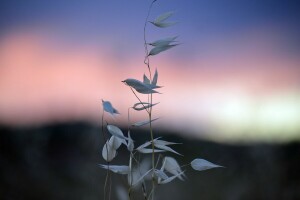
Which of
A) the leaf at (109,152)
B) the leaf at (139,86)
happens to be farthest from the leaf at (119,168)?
the leaf at (139,86)

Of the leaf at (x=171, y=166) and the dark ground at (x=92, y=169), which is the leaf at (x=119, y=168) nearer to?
the leaf at (x=171, y=166)

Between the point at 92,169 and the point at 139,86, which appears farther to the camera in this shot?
the point at 92,169

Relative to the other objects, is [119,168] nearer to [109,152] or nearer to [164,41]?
[109,152]

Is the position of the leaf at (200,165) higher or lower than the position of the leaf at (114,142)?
lower

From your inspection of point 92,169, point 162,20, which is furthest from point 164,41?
point 92,169

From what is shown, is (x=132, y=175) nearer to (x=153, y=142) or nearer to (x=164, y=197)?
(x=153, y=142)

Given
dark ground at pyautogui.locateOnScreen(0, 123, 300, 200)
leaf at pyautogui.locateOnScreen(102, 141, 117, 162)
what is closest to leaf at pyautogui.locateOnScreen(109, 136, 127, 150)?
leaf at pyautogui.locateOnScreen(102, 141, 117, 162)
